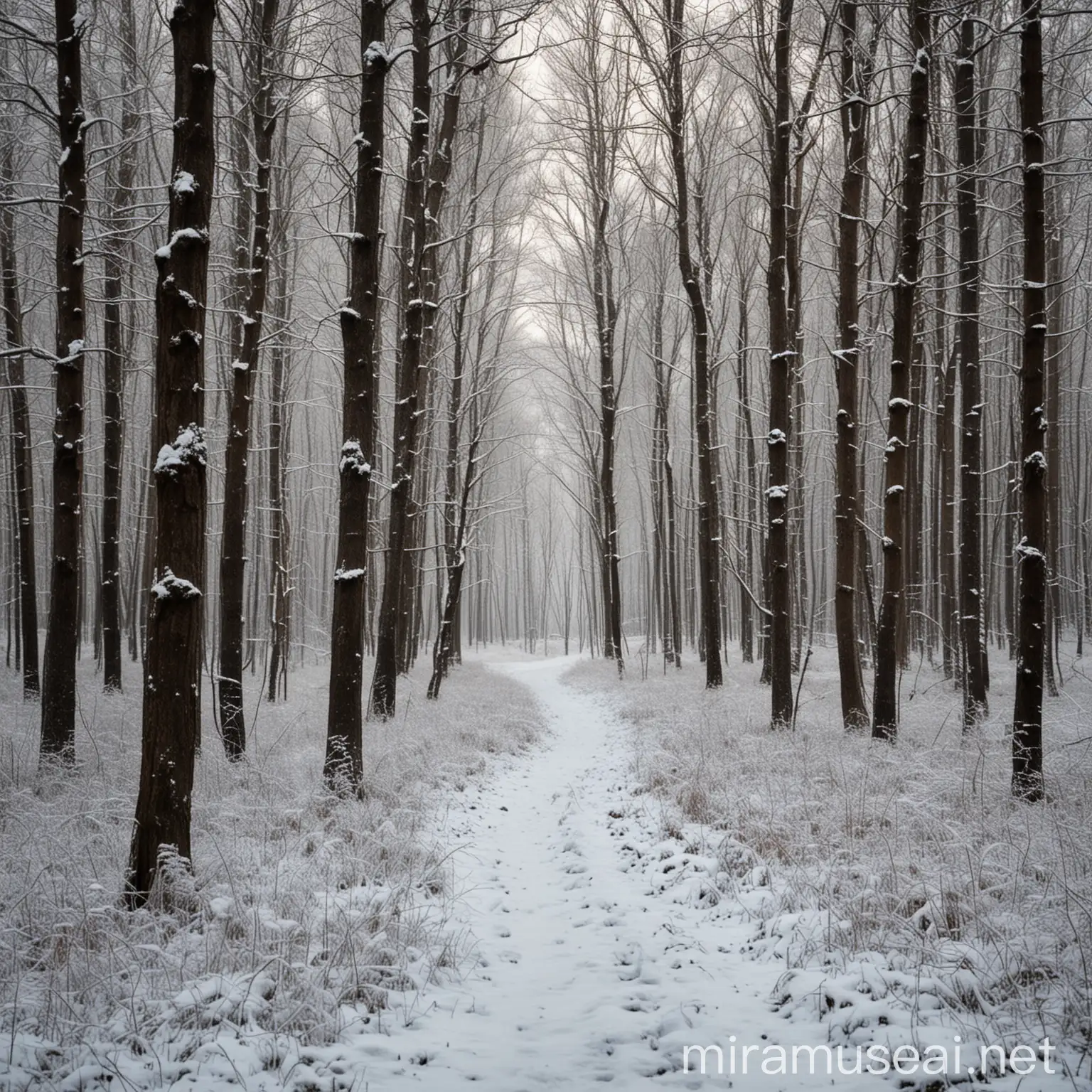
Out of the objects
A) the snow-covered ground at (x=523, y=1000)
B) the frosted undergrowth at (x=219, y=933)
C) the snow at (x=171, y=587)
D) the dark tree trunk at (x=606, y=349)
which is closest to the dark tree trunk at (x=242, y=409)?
the frosted undergrowth at (x=219, y=933)

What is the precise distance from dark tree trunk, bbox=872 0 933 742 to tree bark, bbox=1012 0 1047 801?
5.79 ft

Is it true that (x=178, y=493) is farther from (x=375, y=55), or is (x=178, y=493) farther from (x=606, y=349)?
(x=606, y=349)

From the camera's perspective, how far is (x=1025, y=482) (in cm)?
531

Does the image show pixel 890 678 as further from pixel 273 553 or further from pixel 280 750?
pixel 273 553

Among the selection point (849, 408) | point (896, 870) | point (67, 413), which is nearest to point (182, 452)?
point (67, 413)

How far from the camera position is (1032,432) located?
532 cm

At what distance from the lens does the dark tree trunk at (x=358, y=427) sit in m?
6.15

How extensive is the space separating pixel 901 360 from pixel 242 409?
7.65m

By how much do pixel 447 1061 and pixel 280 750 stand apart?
231 inches

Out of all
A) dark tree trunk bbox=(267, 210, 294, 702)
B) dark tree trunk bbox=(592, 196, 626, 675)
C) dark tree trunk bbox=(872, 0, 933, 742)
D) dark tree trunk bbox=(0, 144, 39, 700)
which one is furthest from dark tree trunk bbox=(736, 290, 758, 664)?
dark tree trunk bbox=(0, 144, 39, 700)

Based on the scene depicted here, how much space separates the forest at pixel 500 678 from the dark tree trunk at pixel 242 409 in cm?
5

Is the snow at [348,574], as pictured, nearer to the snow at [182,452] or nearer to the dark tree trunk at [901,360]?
the snow at [182,452]

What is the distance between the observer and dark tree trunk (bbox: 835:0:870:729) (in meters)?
8.58

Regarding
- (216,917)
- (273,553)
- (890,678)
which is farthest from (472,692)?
(216,917)
